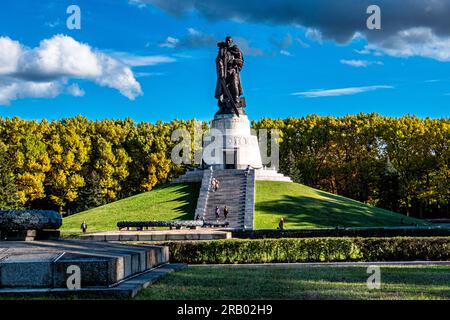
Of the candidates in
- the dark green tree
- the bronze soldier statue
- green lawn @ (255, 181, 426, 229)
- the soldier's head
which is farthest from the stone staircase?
the dark green tree

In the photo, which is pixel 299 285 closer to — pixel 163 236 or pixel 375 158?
pixel 163 236

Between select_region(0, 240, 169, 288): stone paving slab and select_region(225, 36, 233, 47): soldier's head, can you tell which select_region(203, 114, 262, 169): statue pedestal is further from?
select_region(0, 240, 169, 288): stone paving slab

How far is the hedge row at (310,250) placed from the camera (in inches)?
697

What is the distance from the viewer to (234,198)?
38.8 meters

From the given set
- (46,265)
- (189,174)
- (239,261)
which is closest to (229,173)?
(189,174)

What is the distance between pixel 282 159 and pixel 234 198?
30490mm

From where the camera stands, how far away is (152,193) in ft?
144

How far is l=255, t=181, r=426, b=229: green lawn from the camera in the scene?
3462 cm

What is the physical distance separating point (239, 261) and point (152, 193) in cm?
2653

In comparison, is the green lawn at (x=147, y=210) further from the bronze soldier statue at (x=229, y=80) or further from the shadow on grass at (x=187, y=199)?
the bronze soldier statue at (x=229, y=80)

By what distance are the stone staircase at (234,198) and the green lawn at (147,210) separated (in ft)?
4.27

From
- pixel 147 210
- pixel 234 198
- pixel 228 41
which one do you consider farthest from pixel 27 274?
pixel 228 41

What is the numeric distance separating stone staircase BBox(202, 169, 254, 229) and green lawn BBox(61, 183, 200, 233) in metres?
1.30
